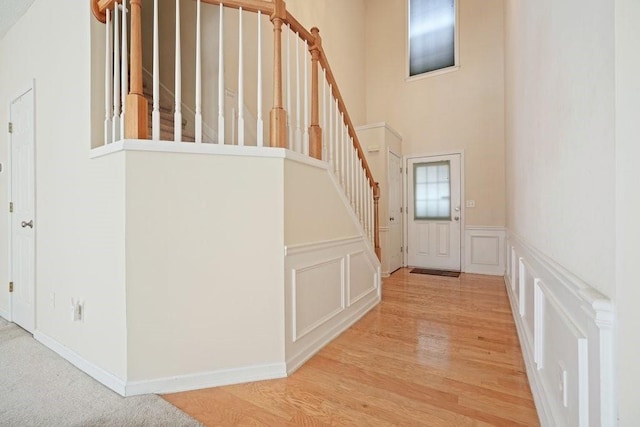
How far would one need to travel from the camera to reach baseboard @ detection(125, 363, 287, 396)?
5.56 feet

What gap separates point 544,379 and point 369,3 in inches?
274

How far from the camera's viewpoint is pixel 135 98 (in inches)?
66.3

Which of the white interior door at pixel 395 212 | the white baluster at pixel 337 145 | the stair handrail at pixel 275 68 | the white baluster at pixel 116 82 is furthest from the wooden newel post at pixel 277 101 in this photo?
the white interior door at pixel 395 212

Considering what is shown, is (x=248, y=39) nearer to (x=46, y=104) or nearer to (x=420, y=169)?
(x=46, y=104)

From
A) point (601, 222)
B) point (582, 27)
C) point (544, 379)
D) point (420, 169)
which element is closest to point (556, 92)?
point (582, 27)

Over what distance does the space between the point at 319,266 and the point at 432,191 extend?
3814 mm

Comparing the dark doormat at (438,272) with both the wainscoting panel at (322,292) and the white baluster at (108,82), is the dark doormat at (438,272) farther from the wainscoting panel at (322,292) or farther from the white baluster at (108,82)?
the white baluster at (108,82)

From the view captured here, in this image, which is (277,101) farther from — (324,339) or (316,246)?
(324,339)

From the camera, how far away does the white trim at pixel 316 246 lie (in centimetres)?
202

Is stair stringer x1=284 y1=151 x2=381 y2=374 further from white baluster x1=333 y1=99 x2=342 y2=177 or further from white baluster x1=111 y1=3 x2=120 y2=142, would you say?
white baluster x1=111 y1=3 x2=120 y2=142

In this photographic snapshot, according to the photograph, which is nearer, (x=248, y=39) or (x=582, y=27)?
(x=582, y=27)

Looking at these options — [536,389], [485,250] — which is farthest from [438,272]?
[536,389]

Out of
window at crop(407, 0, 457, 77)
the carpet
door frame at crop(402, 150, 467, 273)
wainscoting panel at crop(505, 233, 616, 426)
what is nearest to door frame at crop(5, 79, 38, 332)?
the carpet

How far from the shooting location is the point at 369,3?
6.22m
